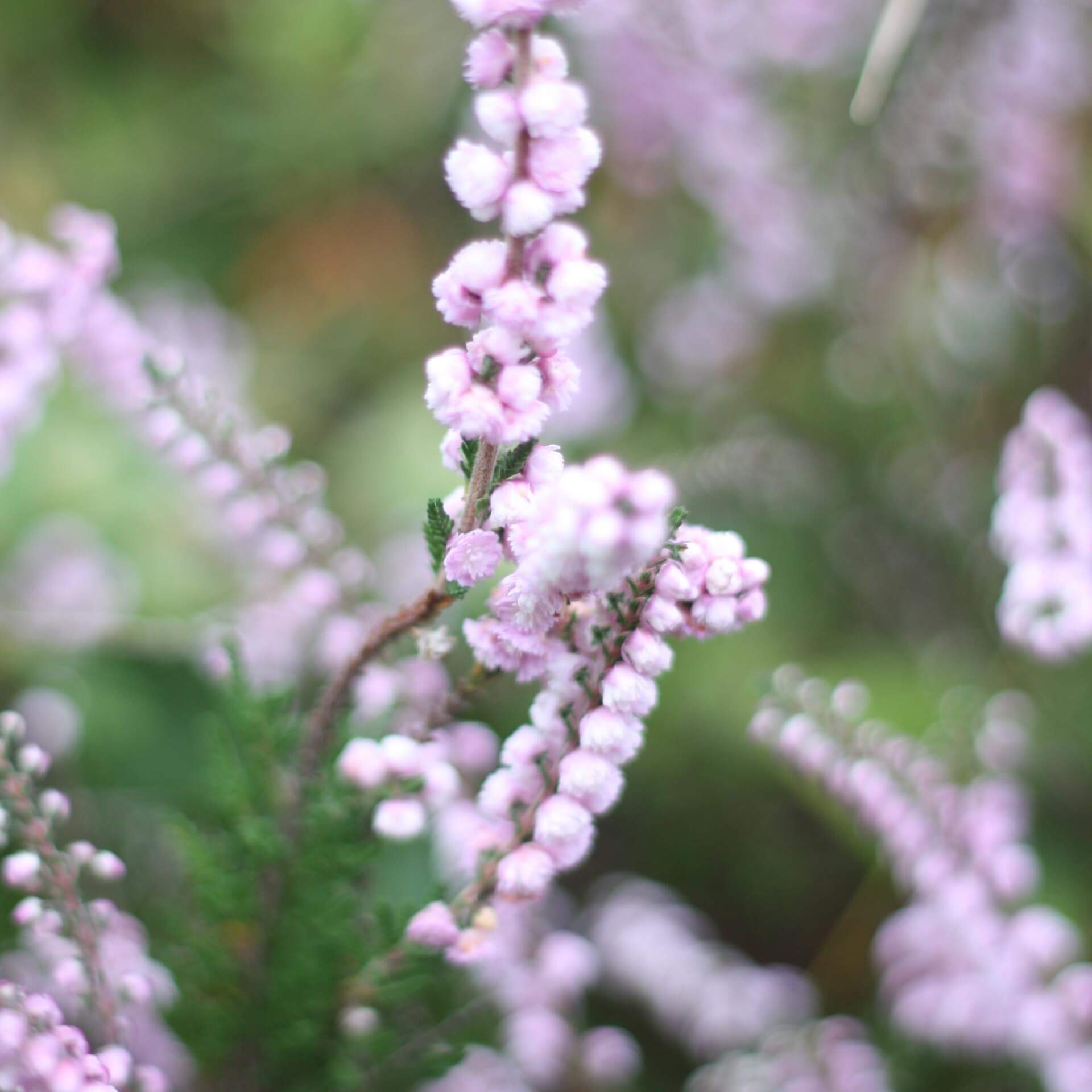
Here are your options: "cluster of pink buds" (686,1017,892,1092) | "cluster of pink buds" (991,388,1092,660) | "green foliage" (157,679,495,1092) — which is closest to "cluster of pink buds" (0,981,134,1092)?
"green foliage" (157,679,495,1092)

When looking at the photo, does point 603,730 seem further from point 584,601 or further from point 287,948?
point 287,948

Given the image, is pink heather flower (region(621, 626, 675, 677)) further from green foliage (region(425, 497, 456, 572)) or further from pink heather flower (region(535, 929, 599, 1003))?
pink heather flower (region(535, 929, 599, 1003))

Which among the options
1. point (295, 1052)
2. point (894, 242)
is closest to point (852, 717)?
point (295, 1052)

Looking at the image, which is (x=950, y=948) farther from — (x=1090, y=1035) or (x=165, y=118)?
(x=165, y=118)

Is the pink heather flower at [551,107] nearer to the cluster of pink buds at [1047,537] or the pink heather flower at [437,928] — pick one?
the pink heather flower at [437,928]

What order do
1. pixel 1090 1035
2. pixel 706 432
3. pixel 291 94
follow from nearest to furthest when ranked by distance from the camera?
pixel 1090 1035 < pixel 706 432 < pixel 291 94

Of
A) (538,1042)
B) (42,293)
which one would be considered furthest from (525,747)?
(42,293)

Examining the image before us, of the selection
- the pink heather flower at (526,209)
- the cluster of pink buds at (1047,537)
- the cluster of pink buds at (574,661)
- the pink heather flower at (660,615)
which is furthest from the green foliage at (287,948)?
the cluster of pink buds at (1047,537)
